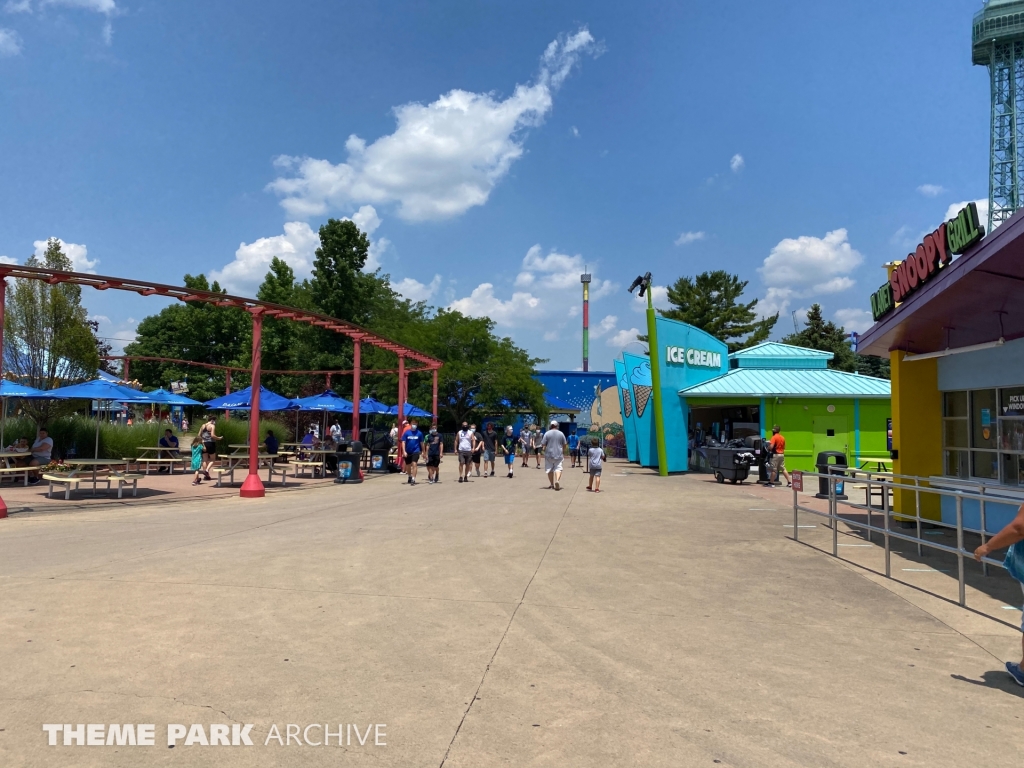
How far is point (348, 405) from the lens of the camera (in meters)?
25.0

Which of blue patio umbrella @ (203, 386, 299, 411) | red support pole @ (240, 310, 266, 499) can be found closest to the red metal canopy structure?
red support pole @ (240, 310, 266, 499)

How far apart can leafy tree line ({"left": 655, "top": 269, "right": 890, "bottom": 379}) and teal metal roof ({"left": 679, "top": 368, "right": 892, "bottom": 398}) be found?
27.7m

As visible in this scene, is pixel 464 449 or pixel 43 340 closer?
pixel 464 449

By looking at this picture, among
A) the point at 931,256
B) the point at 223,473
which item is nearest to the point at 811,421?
the point at 931,256

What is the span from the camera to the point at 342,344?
4616 centimetres

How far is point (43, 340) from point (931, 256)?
90.1 ft

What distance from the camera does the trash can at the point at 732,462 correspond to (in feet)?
69.2

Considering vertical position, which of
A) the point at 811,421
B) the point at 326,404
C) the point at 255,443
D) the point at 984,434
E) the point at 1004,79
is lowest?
the point at 255,443

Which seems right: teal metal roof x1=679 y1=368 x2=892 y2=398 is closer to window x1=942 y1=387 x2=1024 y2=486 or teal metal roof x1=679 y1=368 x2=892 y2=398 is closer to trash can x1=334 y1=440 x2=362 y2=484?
trash can x1=334 y1=440 x2=362 y2=484

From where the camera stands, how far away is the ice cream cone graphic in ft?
94.4

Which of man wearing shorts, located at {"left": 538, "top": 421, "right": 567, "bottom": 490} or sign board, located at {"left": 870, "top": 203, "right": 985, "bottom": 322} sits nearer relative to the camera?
sign board, located at {"left": 870, "top": 203, "right": 985, "bottom": 322}

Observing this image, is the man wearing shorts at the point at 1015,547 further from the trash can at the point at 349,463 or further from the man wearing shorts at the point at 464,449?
the trash can at the point at 349,463

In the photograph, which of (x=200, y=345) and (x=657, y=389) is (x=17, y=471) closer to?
(x=657, y=389)

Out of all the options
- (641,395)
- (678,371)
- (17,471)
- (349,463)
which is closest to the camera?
(17,471)
